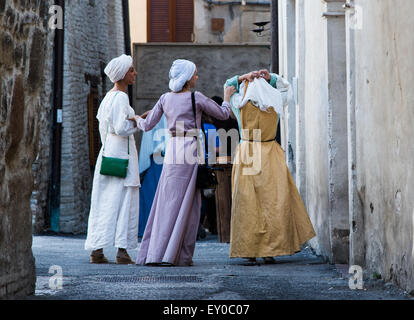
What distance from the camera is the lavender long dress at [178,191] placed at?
8.55 meters

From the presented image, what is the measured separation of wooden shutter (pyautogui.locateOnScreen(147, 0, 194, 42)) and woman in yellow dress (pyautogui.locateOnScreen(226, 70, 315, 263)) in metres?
17.5

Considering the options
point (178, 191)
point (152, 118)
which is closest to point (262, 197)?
point (178, 191)

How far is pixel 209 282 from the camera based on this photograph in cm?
659

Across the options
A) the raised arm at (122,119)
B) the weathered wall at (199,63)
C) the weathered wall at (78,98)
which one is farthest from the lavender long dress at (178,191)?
the weathered wall at (199,63)

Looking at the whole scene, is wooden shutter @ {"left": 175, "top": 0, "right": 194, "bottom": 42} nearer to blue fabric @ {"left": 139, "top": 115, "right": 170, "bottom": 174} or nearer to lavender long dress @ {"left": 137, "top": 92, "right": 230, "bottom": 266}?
blue fabric @ {"left": 139, "top": 115, "right": 170, "bottom": 174}

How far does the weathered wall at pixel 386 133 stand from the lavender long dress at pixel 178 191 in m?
1.64

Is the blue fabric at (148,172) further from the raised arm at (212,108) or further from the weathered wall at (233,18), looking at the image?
the weathered wall at (233,18)

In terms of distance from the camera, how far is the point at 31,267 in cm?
564

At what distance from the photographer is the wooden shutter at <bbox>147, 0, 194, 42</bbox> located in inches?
1037

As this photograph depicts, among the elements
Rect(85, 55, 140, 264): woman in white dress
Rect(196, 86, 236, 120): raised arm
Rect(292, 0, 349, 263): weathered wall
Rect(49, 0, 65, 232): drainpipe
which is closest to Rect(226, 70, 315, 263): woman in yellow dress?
Rect(292, 0, 349, 263): weathered wall

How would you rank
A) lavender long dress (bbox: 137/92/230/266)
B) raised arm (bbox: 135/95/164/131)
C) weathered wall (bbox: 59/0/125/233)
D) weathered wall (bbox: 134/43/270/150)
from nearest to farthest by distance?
1. lavender long dress (bbox: 137/92/230/266)
2. raised arm (bbox: 135/95/164/131)
3. weathered wall (bbox: 59/0/125/233)
4. weathered wall (bbox: 134/43/270/150)

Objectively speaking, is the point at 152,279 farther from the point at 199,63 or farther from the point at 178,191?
the point at 199,63

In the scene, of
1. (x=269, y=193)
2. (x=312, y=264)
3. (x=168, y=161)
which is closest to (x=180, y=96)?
(x=168, y=161)

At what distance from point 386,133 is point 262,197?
251 cm
